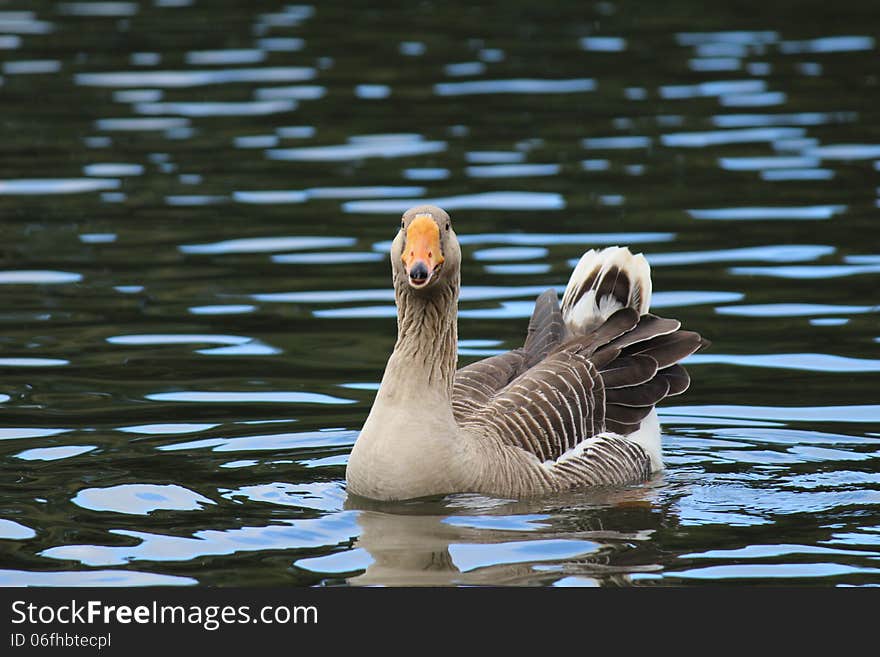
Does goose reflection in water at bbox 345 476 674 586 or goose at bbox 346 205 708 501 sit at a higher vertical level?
goose at bbox 346 205 708 501

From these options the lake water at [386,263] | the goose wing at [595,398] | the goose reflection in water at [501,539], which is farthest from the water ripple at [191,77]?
the goose reflection in water at [501,539]

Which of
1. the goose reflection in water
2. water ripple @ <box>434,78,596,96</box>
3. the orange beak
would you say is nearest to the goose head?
the orange beak

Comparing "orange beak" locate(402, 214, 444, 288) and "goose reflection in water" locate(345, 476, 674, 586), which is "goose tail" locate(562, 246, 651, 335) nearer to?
"goose reflection in water" locate(345, 476, 674, 586)

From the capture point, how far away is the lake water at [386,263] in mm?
9805

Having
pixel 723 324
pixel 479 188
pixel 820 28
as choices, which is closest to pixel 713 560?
pixel 723 324

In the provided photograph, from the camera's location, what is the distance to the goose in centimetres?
1009

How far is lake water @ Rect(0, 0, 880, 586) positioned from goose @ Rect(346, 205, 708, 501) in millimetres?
226

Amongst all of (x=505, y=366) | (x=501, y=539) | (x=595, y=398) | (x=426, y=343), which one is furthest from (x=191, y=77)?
(x=501, y=539)

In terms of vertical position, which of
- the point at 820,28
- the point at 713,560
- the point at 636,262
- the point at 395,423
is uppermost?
the point at 820,28

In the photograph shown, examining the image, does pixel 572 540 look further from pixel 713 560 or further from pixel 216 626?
pixel 216 626

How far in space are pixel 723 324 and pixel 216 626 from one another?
7807mm

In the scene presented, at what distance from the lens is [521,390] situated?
36.3 ft

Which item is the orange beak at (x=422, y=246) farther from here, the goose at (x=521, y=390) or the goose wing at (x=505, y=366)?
the goose wing at (x=505, y=366)

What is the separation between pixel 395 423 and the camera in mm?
10117
